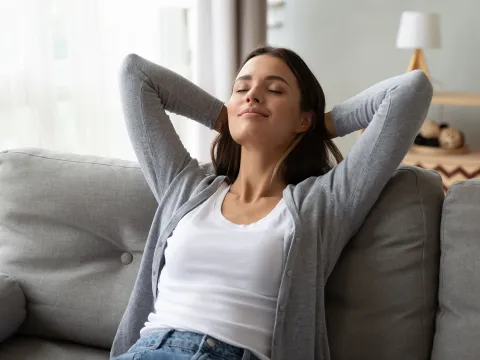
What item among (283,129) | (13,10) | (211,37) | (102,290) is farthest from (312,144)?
(211,37)

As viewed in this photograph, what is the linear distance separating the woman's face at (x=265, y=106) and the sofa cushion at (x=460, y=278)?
1.37 feet

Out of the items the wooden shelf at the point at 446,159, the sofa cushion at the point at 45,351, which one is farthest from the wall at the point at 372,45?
the sofa cushion at the point at 45,351

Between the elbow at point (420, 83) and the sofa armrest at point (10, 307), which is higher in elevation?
the elbow at point (420, 83)

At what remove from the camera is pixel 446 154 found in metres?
3.71

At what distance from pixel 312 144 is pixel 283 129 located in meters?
0.10

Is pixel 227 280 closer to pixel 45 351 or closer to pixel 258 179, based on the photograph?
pixel 258 179

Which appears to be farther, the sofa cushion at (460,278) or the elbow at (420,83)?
the elbow at (420,83)

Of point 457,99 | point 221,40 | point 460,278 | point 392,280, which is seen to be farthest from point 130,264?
point 457,99

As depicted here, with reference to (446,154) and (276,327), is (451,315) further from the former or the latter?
(446,154)

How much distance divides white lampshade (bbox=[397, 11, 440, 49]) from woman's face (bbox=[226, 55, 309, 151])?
2277 mm

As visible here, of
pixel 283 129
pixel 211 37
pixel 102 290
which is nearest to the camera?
pixel 283 129

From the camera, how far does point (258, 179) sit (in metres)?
1.74

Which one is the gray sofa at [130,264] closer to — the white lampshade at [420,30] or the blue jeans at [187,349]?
the blue jeans at [187,349]

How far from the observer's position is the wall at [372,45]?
166 inches
